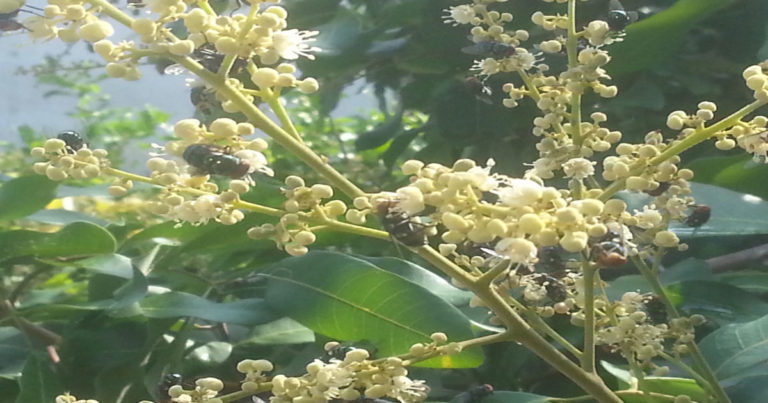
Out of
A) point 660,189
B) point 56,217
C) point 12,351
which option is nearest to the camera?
point 660,189

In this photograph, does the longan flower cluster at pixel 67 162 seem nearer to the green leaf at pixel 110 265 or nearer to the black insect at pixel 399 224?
the black insect at pixel 399 224

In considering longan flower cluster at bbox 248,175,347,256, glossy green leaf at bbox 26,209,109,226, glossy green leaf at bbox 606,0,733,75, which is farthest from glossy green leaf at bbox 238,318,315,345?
glossy green leaf at bbox 606,0,733,75

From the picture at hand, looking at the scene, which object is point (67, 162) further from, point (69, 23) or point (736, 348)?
point (736, 348)

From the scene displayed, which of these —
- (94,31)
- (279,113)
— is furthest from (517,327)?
(94,31)

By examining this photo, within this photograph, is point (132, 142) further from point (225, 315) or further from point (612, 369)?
point (612, 369)

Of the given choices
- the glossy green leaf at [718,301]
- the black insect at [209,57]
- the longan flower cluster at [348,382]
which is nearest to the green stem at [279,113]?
the black insect at [209,57]

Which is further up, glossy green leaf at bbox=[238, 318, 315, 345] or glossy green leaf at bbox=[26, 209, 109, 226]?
glossy green leaf at bbox=[238, 318, 315, 345]

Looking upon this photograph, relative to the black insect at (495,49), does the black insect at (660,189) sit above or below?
below

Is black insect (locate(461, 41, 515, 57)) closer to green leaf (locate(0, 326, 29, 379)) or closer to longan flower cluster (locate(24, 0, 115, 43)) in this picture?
longan flower cluster (locate(24, 0, 115, 43))
